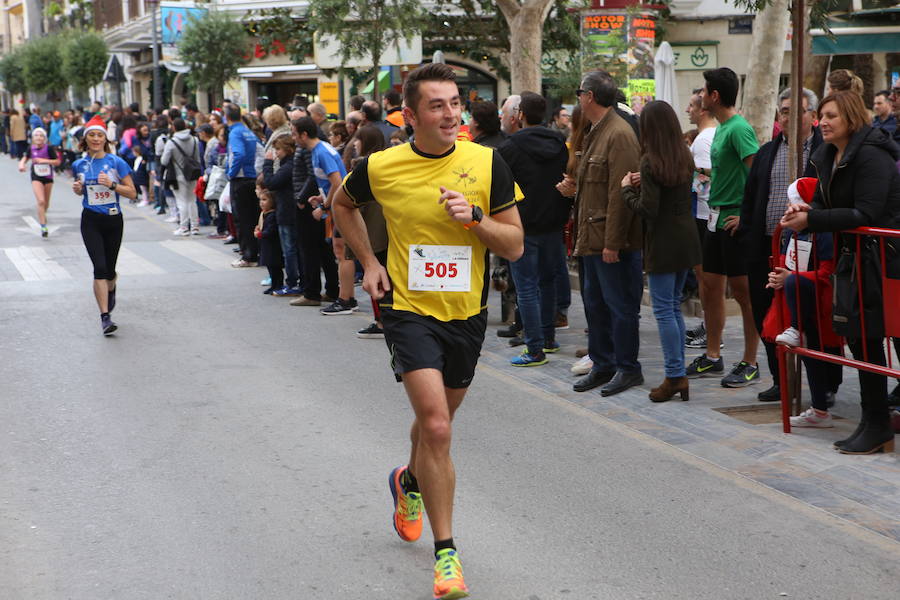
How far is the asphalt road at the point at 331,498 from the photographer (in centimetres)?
443

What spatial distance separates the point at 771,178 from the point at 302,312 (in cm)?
550

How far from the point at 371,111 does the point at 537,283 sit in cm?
375

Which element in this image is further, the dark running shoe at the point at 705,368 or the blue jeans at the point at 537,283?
the blue jeans at the point at 537,283

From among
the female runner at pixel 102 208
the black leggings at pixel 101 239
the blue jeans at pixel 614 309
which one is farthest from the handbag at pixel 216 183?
the blue jeans at pixel 614 309

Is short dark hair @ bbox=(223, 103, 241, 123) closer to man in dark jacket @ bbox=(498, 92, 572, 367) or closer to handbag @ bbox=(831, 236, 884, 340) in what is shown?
man in dark jacket @ bbox=(498, 92, 572, 367)

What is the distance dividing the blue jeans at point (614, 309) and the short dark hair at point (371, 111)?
4250 millimetres

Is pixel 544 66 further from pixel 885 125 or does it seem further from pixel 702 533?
pixel 702 533

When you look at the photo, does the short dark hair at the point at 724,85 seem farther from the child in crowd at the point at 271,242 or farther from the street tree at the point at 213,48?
the street tree at the point at 213,48

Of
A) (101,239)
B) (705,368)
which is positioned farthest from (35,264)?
(705,368)

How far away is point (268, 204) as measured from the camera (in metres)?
12.4

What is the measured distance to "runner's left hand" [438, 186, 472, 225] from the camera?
4148mm

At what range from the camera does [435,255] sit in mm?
4434

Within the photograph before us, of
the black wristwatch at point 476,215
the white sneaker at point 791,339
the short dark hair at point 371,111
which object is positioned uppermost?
the short dark hair at point 371,111

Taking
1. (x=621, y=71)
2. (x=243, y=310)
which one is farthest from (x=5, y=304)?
(x=621, y=71)
